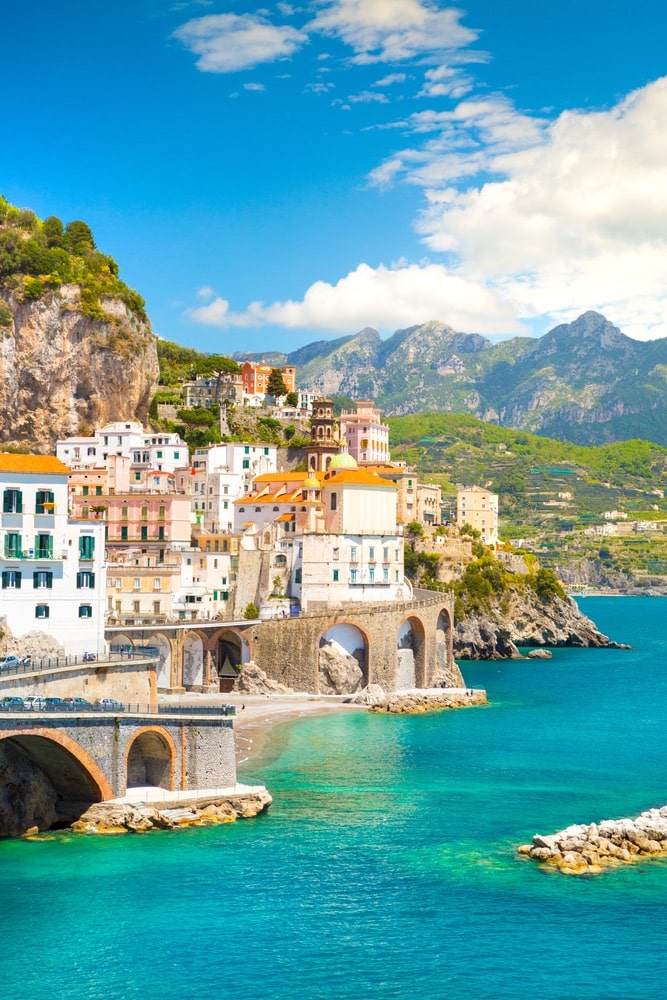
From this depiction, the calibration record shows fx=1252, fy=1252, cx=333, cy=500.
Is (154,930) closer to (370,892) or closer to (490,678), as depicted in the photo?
(370,892)

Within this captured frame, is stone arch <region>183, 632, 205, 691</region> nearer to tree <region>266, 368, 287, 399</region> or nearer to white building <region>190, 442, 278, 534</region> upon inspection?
white building <region>190, 442, 278, 534</region>

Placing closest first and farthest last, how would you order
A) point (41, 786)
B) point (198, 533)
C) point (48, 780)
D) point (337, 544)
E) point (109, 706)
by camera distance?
point (41, 786), point (48, 780), point (109, 706), point (337, 544), point (198, 533)

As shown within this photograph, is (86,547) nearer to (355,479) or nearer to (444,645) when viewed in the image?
(355,479)

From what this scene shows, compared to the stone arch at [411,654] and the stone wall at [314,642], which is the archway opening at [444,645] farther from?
the stone wall at [314,642]

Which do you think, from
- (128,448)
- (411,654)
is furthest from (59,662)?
(128,448)

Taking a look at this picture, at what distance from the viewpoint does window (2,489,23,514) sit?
59875 mm

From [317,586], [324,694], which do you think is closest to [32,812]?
[324,694]

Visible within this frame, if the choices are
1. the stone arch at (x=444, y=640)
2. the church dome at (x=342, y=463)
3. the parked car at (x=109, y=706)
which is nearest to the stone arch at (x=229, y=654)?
the stone arch at (x=444, y=640)

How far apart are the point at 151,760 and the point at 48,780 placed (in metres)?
3.98

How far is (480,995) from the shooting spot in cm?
3291

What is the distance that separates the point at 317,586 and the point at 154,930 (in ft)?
170

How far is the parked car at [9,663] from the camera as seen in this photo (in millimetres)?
49875

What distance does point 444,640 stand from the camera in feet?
314

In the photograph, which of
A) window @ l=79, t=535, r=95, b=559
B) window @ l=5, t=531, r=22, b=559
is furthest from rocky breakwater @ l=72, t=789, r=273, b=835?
window @ l=79, t=535, r=95, b=559
